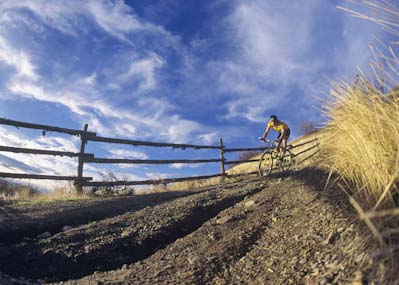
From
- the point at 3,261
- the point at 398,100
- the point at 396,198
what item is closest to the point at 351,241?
the point at 396,198

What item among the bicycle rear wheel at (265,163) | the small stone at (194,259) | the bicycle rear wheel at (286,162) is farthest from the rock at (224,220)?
the bicycle rear wheel at (286,162)

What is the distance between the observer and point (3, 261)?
4176mm

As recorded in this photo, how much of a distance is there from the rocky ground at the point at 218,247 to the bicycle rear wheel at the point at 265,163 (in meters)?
6.84

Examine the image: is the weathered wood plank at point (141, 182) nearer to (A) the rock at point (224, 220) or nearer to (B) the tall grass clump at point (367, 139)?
(A) the rock at point (224, 220)

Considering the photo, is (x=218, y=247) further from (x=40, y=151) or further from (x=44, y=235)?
(x=40, y=151)

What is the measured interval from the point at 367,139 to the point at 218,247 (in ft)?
5.63

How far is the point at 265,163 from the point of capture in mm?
12531

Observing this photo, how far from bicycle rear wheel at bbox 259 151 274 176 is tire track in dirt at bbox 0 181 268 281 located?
23.1ft

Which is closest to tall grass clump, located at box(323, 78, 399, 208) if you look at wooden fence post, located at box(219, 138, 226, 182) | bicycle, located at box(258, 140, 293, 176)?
bicycle, located at box(258, 140, 293, 176)

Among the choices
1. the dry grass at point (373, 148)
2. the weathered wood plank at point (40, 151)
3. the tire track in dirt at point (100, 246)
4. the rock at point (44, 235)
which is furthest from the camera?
the weathered wood plank at point (40, 151)

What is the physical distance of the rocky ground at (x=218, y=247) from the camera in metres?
2.54

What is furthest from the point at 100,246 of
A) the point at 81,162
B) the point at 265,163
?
the point at 265,163

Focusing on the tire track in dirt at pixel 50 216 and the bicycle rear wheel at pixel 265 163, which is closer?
the tire track in dirt at pixel 50 216

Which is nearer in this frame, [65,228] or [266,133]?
[65,228]
